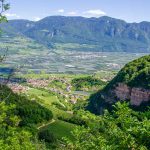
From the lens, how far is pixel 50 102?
6417 inches

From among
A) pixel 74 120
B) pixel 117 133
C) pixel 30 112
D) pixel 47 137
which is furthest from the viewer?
pixel 74 120

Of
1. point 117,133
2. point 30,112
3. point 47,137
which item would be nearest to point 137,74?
point 30,112

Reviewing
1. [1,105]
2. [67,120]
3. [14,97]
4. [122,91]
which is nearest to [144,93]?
[122,91]

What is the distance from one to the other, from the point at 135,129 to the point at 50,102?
5819 inches

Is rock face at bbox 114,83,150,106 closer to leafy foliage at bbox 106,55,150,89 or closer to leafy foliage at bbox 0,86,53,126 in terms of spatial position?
leafy foliage at bbox 106,55,150,89

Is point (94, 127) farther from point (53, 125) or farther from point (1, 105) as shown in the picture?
point (53, 125)

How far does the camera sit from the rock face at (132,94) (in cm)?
11825

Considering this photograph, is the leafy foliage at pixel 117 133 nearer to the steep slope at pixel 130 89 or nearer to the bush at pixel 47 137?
the bush at pixel 47 137

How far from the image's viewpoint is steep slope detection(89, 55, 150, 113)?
119 metres

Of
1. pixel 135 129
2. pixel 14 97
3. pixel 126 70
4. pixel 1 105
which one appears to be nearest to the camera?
pixel 135 129

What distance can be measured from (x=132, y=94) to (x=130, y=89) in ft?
8.53

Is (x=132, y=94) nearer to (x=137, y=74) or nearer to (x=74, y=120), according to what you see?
(x=137, y=74)

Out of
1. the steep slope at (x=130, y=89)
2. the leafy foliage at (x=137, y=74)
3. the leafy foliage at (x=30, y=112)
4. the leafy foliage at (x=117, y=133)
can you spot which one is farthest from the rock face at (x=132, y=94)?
the leafy foliage at (x=117, y=133)

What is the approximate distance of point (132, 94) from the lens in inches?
4843
